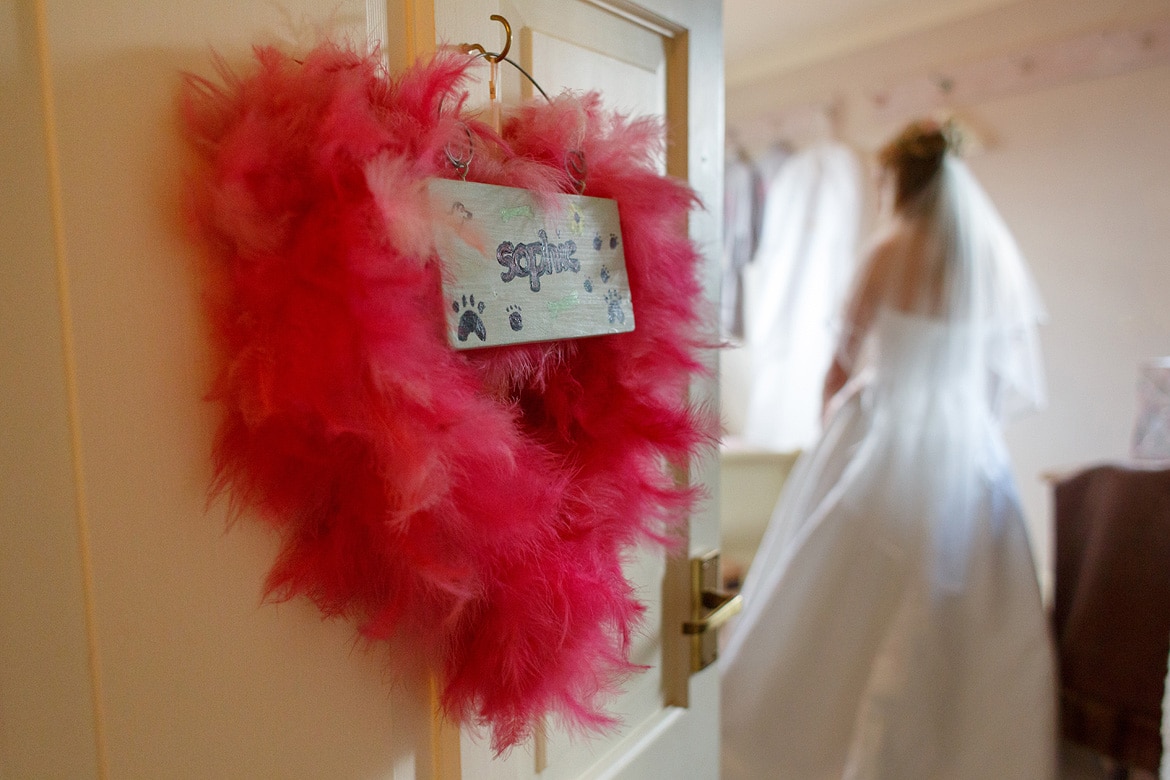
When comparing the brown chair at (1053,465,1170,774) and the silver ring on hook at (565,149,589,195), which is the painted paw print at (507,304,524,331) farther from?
the brown chair at (1053,465,1170,774)

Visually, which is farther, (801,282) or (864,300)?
(801,282)

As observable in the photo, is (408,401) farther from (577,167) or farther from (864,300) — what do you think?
(864,300)

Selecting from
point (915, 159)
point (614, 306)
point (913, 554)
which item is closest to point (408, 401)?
point (614, 306)

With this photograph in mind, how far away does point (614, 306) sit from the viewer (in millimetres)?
574

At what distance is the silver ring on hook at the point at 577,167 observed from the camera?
551 millimetres

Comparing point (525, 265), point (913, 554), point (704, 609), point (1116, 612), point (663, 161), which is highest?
point (663, 161)

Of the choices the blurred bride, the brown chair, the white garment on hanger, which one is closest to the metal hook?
the blurred bride

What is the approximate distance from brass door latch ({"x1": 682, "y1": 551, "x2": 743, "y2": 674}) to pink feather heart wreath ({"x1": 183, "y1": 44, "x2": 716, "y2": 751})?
0.31 metres

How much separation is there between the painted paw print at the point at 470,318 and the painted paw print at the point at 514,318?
29 millimetres

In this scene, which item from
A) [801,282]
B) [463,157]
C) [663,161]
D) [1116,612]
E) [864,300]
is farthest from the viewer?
[801,282]

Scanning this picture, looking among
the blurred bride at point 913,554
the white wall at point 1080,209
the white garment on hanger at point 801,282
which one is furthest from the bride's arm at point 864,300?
the white garment on hanger at point 801,282

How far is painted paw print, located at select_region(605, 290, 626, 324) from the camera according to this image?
→ 57 centimetres

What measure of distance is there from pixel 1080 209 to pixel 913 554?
63.5 inches

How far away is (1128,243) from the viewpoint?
238cm
